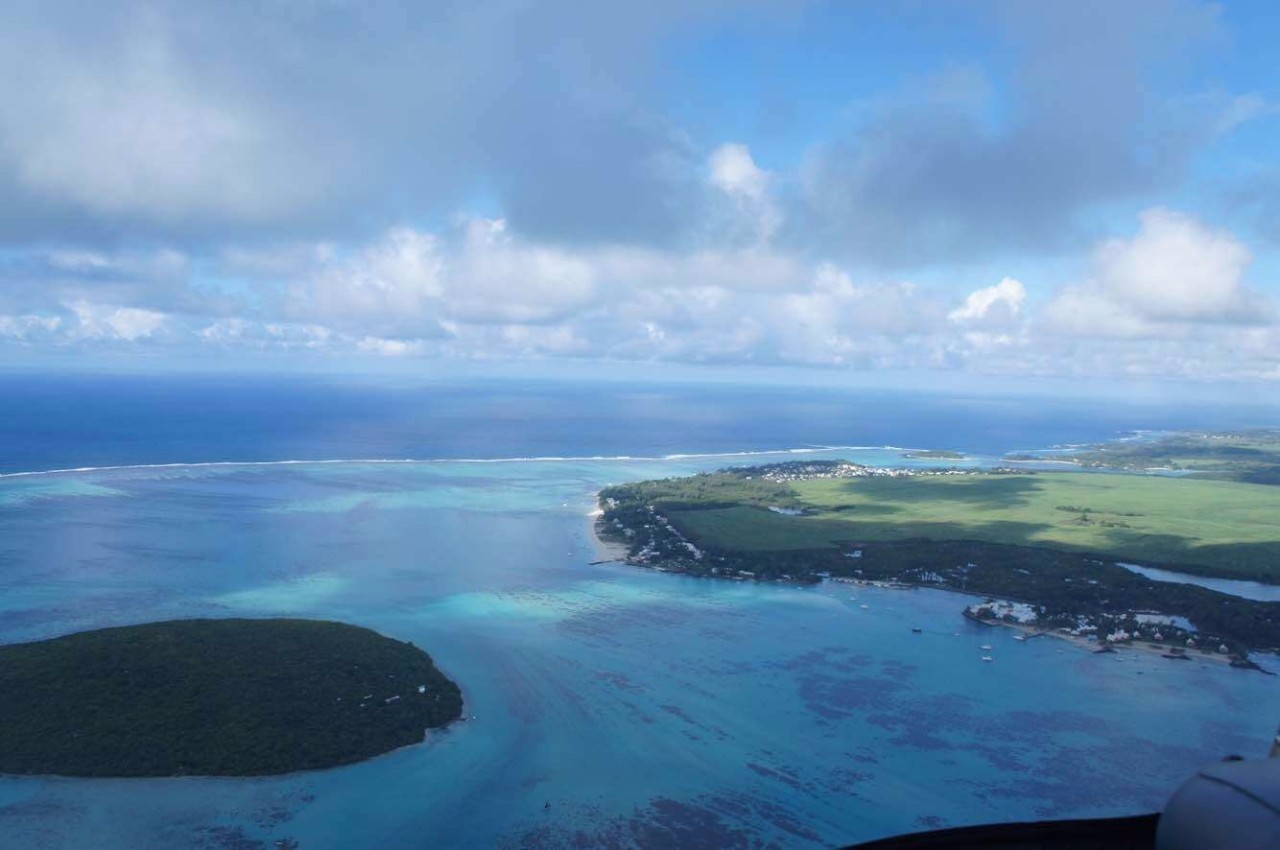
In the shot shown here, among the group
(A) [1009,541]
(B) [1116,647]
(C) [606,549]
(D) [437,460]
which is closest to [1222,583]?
(A) [1009,541]

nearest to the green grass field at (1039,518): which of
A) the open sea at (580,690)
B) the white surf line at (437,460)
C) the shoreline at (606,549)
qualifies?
the shoreline at (606,549)

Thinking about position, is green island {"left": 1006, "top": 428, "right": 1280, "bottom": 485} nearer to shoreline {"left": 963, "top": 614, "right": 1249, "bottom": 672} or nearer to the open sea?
shoreline {"left": 963, "top": 614, "right": 1249, "bottom": 672}

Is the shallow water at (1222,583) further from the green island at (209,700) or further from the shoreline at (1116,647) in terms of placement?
the green island at (209,700)

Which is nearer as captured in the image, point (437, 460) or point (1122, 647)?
point (1122, 647)

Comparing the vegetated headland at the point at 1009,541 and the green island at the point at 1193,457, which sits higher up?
the green island at the point at 1193,457

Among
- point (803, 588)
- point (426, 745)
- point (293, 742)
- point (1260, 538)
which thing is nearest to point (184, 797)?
point (293, 742)

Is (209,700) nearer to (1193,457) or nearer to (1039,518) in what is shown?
(1039,518)
